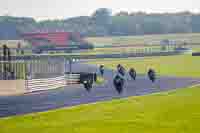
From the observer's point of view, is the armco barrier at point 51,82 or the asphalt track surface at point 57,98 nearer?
the asphalt track surface at point 57,98

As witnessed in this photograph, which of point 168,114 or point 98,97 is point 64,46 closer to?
point 98,97

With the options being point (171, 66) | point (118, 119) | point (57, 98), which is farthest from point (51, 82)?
point (171, 66)

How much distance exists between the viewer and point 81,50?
458 ft

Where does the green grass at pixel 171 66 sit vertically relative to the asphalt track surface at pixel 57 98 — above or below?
above

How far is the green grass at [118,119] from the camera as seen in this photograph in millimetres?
20219

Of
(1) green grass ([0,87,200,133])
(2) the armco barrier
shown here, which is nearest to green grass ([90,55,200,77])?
(2) the armco barrier

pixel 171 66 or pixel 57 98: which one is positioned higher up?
pixel 171 66

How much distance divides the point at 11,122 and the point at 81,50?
117558 millimetres

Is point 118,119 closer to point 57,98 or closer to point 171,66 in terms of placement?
point 57,98

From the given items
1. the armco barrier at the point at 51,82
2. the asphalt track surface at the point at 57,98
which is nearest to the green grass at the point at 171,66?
the armco barrier at the point at 51,82

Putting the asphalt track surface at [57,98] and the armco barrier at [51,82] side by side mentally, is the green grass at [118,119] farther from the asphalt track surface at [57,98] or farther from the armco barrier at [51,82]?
the armco barrier at [51,82]

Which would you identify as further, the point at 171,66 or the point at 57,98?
the point at 171,66

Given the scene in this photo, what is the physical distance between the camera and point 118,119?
22.7 meters

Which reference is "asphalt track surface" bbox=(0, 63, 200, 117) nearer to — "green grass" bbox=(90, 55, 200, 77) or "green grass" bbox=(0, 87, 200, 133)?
"green grass" bbox=(0, 87, 200, 133)
